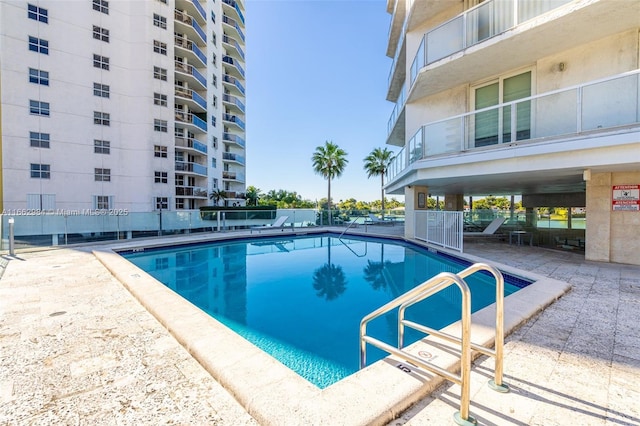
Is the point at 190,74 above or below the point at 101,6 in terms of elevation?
below

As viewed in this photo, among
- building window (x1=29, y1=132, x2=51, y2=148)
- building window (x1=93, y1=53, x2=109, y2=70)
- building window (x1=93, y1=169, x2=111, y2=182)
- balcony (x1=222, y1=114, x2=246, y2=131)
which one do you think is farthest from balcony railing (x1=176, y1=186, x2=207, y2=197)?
building window (x1=93, y1=53, x2=109, y2=70)

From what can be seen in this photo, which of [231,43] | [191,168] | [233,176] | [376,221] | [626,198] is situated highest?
[231,43]

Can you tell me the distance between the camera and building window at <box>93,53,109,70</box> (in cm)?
2162

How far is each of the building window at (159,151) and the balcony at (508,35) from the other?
22014mm

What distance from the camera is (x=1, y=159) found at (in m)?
18.4

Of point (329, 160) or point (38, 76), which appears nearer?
point (38, 76)

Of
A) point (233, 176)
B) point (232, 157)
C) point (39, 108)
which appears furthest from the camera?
point (233, 176)

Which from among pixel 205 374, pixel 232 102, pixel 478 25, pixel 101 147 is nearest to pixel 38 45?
pixel 101 147

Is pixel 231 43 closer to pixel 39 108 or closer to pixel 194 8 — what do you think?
pixel 194 8

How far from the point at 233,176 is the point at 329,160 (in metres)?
12.8

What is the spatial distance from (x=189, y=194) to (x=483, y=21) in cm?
2520

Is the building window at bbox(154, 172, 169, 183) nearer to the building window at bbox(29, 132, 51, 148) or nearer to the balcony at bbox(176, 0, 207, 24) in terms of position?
the building window at bbox(29, 132, 51, 148)

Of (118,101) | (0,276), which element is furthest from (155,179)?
(0,276)

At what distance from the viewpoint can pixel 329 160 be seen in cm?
2980
